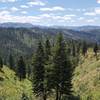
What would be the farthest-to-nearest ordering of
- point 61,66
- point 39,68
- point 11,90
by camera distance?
point 11,90 < point 39,68 < point 61,66

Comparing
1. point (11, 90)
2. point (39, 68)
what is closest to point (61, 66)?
point (39, 68)

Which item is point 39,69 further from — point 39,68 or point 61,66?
point 61,66

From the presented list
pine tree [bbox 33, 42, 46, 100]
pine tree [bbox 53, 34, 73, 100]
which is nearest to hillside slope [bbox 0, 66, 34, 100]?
pine tree [bbox 33, 42, 46, 100]

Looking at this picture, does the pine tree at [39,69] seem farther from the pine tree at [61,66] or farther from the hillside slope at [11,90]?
the pine tree at [61,66]

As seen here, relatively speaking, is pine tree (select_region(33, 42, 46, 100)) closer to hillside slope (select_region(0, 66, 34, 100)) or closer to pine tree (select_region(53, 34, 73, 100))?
hillside slope (select_region(0, 66, 34, 100))

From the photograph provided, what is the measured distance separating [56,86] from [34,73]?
5.88 meters

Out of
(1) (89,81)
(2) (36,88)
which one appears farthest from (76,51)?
(2) (36,88)

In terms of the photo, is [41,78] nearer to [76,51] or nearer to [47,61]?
[47,61]

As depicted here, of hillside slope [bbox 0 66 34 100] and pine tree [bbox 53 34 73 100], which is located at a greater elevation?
pine tree [bbox 53 34 73 100]

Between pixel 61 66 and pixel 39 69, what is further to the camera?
pixel 39 69

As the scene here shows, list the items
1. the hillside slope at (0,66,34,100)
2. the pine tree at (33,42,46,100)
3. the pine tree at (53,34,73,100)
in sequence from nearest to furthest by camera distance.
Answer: the pine tree at (53,34,73,100) < the hillside slope at (0,66,34,100) < the pine tree at (33,42,46,100)

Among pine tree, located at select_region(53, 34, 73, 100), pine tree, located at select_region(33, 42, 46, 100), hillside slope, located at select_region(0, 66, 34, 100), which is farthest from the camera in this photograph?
pine tree, located at select_region(33, 42, 46, 100)

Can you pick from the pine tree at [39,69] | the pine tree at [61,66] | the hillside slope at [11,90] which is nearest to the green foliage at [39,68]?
the pine tree at [39,69]

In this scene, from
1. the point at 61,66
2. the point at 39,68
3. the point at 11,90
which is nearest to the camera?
the point at 61,66
